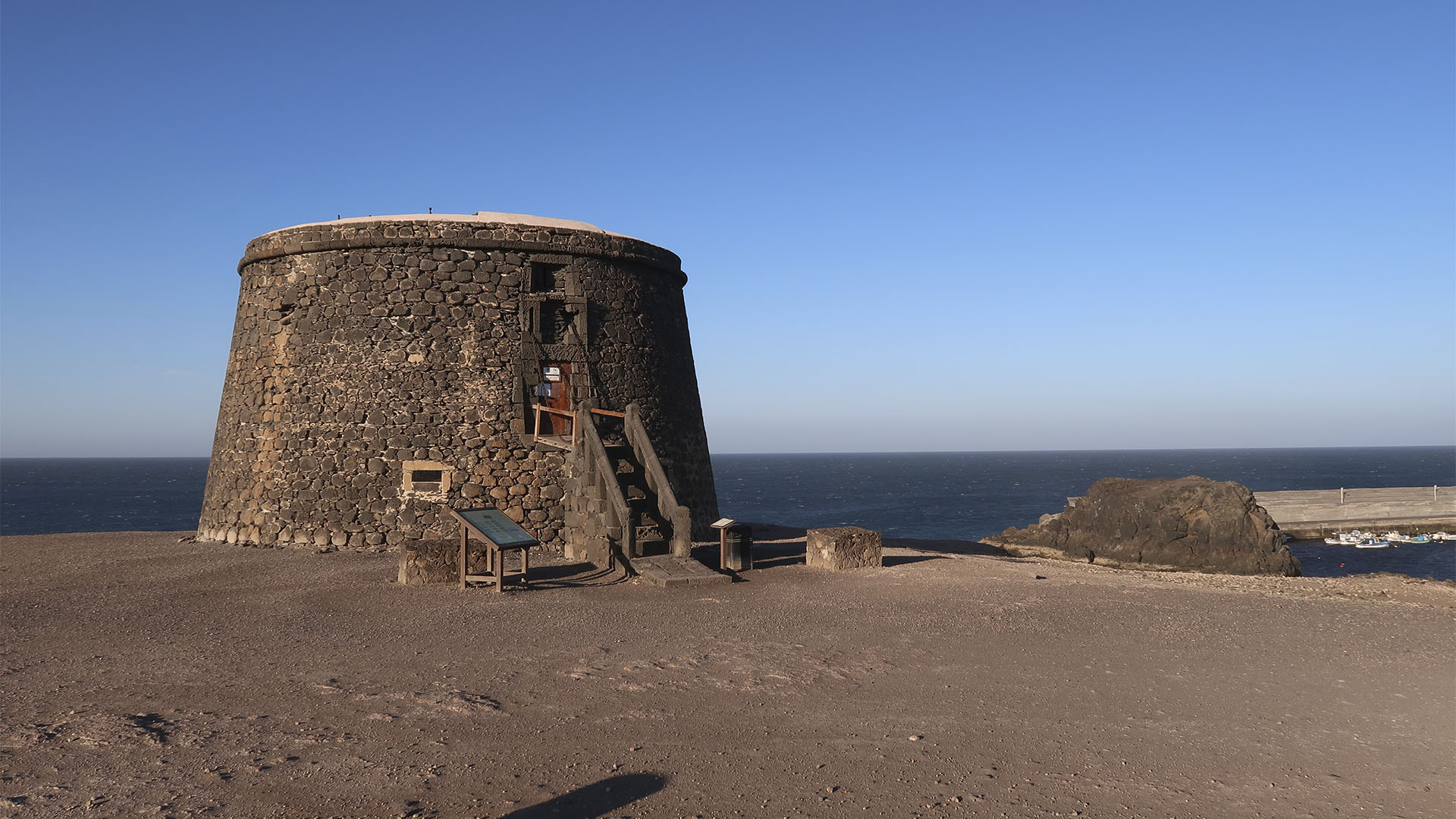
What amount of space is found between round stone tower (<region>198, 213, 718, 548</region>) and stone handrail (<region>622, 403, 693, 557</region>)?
0.91 m

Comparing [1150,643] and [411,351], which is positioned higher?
[411,351]

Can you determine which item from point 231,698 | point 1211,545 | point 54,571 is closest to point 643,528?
point 231,698

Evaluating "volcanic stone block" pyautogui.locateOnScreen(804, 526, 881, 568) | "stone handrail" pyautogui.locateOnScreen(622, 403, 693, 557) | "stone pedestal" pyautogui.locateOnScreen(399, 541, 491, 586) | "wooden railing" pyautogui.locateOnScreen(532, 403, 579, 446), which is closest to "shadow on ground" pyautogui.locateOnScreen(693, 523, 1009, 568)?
"volcanic stone block" pyautogui.locateOnScreen(804, 526, 881, 568)

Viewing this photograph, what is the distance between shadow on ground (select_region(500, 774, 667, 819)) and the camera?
4.99 meters

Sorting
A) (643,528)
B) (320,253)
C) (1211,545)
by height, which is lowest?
(1211,545)

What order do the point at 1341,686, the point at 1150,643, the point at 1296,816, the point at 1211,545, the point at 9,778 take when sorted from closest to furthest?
the point at 1296,816 < the point at 9,778 < the point at 1341,686 < the point at 1150,643 < the point at 1211,545

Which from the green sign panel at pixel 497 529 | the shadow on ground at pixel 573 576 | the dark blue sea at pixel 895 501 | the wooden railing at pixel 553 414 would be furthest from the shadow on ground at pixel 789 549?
the dark blue sea at pixel 895 501

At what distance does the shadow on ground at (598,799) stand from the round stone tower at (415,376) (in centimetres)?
1013

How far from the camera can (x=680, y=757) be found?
19.1 ft

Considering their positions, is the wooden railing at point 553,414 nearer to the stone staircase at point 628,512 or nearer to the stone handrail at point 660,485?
the stone staircase at point 628,512

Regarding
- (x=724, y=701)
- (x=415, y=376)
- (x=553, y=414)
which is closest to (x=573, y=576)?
(x=553, y=414)

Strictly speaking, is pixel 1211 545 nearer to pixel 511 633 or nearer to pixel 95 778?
pixel 511 633

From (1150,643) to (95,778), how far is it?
9.02 meters

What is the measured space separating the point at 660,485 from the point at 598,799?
940 centimetres
